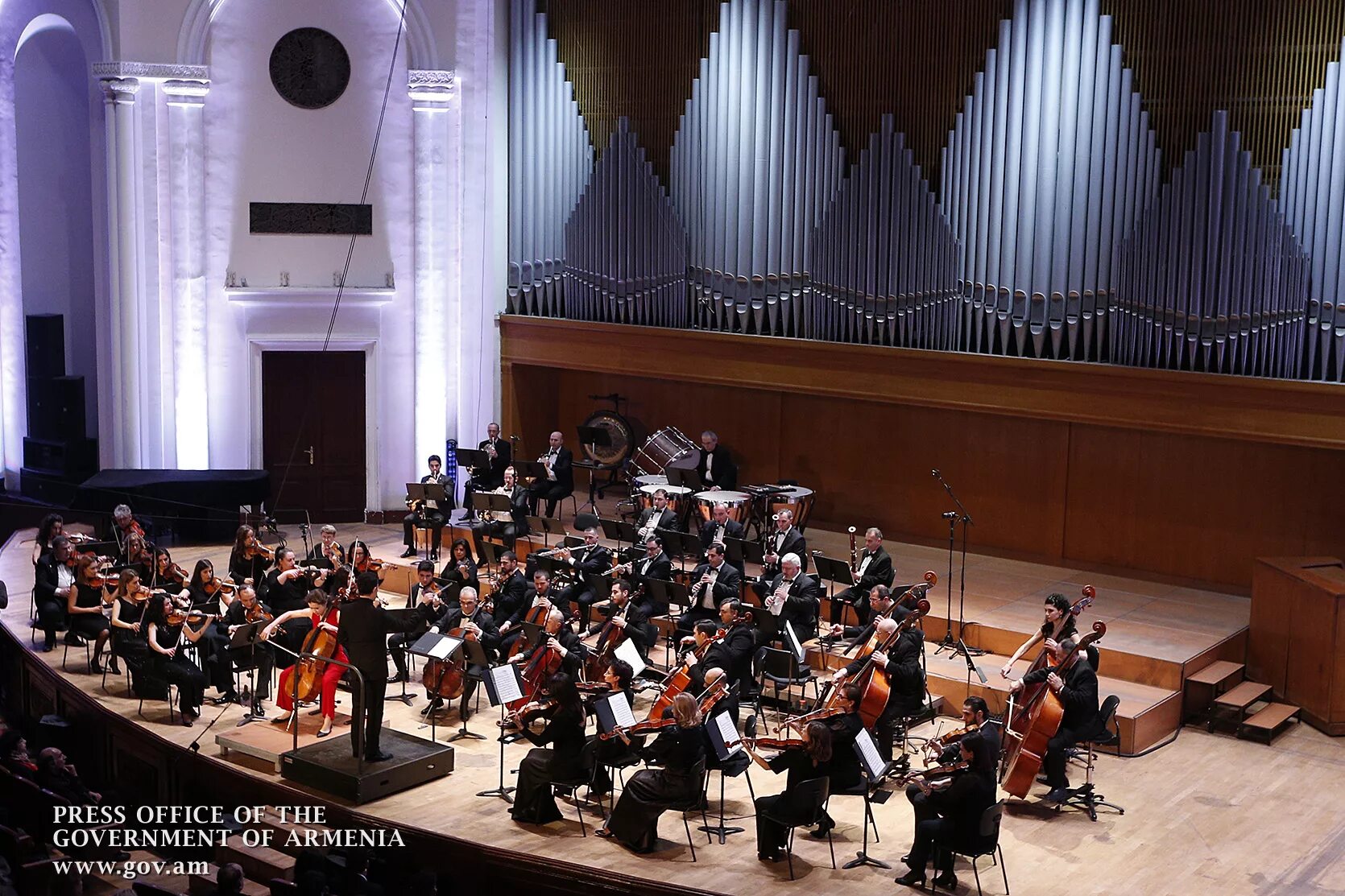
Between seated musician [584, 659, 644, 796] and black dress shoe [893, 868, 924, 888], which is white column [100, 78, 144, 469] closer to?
seated musician [584, 659, 644, 796]

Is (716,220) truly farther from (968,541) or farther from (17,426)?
(17,426)

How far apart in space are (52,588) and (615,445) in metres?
6.13

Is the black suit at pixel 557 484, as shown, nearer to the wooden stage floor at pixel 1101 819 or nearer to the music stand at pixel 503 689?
Result: the wooden stage floor at pixel 1101 819

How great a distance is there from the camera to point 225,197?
17047 millimetres

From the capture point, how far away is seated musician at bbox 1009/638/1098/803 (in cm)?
1012

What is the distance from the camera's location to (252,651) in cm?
1195

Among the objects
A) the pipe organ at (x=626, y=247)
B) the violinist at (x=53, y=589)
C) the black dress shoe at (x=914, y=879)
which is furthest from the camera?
the pipe organ at (x=626, y=247)

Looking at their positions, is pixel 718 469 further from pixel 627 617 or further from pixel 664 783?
pixel 664 783

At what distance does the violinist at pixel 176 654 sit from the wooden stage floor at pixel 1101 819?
0.60 ft

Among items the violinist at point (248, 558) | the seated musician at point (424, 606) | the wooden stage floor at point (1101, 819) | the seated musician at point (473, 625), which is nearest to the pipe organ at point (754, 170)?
the wooden stage floor at point (1101, 819)

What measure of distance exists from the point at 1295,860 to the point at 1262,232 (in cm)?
538

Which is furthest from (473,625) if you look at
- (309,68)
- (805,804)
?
(309,68)

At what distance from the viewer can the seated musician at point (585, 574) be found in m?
12.7

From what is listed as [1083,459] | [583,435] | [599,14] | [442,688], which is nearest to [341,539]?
[583,435]
